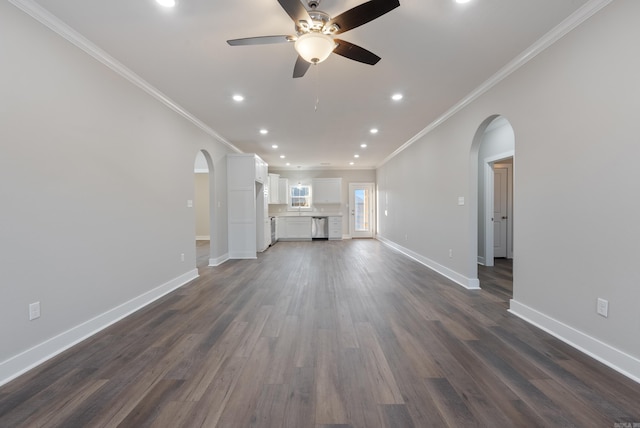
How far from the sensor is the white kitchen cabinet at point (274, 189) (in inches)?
349

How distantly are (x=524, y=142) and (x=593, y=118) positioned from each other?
657 mm

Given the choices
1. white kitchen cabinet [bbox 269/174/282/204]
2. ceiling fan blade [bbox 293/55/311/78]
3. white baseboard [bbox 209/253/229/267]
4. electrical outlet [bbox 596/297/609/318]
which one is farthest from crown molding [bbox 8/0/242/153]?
white kitchen cabinet [bbox 269/174/282/204]

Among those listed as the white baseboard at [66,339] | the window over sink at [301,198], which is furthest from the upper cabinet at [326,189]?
the white baseboard at [66,339]

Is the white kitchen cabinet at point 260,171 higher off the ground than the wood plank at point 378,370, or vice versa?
the white kitchen cabinet at point 260,171

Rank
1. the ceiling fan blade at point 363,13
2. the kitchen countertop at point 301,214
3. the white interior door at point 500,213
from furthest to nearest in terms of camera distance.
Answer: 1. the kitchen countertop at point 301,214
2. the white interior door at point 500,213
3. the ceiling fan blade at point 363,13

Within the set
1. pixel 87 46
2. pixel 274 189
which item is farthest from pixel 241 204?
pixel 87 46

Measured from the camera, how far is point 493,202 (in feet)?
17.5

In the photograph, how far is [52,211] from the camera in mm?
2072

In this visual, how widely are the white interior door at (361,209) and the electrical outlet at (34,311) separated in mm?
8434

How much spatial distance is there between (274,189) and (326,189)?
1.83 m

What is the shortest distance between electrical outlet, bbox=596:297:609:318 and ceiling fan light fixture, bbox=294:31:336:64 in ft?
8.75

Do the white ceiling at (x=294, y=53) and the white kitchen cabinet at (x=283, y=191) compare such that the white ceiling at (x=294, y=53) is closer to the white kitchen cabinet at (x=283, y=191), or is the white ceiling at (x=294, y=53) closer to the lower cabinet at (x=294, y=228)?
the white kitchen cabinet at (x=283, y=191)

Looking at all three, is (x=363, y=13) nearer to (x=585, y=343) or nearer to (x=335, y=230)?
(x=585, y=343)

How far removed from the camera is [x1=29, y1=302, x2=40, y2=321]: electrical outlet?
6.25 ft
